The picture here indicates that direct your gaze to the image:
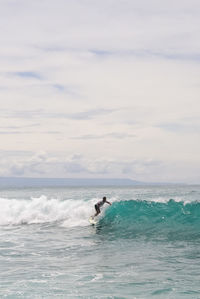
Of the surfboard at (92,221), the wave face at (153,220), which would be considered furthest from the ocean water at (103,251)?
the surfboard at (92,221)

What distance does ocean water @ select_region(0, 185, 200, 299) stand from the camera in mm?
10875

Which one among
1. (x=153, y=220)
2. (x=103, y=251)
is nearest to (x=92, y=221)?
(x=153, y=220)

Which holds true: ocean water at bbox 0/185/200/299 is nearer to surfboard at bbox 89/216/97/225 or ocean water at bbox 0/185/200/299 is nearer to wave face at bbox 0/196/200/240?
wave face at bbox 0/196/200/240

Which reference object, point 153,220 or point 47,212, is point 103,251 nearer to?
point 153,220

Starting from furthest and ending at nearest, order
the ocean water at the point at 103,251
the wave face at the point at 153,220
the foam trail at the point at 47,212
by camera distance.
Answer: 1. the foam trail at the point at 47,212
2. the wave face at the point at 153,220
3. the ocean water at the point at 103,251

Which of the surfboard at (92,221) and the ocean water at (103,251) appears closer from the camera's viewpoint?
the ocean water at (103,251)

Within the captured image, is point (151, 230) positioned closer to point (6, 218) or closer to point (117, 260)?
point (117, 260)

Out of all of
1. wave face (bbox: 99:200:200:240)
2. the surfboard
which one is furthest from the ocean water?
the surfboard

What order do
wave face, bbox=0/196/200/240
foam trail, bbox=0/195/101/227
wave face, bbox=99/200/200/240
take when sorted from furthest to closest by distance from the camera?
foam trail, bbox=0/195/101/227
wave face, bbox=0/196/200/240
wave face, bbox=99/200/200/240

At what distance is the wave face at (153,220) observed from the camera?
21516 millimetres

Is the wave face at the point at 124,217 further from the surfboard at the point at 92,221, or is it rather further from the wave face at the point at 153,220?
the surfboard at the point at 92,221

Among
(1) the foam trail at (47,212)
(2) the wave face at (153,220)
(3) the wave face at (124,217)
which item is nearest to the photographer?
(2) the wave face at (153,220)

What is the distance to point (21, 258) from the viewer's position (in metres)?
15.4

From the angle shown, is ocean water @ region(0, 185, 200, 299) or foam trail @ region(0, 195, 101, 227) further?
foam trail @ region(0, 195, 101, 227)
